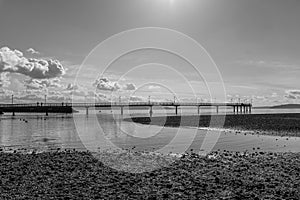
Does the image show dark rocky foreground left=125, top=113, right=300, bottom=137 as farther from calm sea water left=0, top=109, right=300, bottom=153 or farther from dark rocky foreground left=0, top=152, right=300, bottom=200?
dark rocky foreground left=0, top=152, right=300, bottom=200

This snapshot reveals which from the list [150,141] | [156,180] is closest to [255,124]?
[150,141]

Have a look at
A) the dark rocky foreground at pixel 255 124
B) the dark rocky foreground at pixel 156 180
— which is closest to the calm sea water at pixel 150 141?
the dark rocky foreground at pixel 255 124

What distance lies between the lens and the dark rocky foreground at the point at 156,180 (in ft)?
34.8

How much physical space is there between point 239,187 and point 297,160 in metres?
7.61

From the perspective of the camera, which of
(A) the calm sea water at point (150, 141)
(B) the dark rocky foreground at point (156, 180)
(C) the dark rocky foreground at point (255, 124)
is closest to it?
(B) the dark rocky foreground at point (156, 180)

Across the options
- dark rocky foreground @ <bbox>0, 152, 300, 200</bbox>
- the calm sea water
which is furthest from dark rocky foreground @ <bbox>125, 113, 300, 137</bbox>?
dark rocky foreground @ <bbox>0, 152, 300, 200</bbox>

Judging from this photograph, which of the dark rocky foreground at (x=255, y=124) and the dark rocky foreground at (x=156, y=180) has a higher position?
the dark rocky foreground at (x=156, y=180)

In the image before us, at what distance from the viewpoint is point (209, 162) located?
1694 cm

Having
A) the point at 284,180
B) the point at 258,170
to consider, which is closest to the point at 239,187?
the point at 284,180

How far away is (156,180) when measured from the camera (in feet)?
41.7

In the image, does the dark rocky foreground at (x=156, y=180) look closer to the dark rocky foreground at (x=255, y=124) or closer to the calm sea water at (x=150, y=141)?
the calm sea water at (x=150, y=141)

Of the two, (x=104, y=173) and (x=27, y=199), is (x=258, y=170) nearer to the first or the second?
(x=104, y=173)

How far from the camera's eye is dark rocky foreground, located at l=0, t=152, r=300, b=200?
10609 millimetres

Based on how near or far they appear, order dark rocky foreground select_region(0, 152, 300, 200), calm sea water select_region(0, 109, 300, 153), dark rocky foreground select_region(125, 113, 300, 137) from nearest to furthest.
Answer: dark rocky foreground select_region(0, 152, 300, 200)
calm sea water select_region(0, 109, 300, 153)
dark rocky foreground select_region(125, 113, 300, 137)
